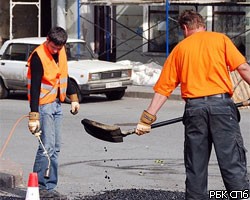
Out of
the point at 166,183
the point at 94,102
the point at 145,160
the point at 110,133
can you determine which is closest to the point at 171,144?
the point at 145,160

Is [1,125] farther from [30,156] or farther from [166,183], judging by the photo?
[166,183]

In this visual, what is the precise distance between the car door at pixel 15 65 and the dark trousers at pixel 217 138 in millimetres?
13179

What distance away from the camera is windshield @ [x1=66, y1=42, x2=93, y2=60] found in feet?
69.0

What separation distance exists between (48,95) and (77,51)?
1185 centimetres

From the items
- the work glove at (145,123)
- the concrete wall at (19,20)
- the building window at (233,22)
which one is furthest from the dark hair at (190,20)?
the concrete wall at (19,20)

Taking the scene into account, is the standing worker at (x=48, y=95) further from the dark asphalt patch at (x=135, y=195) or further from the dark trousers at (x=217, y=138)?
the dark trousers at (x=217, y=138)

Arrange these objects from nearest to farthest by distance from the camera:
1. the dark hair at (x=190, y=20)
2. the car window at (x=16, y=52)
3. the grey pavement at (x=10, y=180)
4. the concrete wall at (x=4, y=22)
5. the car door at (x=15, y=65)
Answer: the dark hair at (x=190, y=20), the grey pavement at (x=10, y=180), the car door at (x=15, y=65), the car window at (x=16, y=52), the concrete wall at (x=4, y=22)

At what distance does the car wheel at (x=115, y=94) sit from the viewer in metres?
21.4

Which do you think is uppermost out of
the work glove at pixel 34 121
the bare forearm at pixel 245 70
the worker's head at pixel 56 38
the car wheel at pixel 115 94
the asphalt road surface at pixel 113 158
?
the worker's head at pixel 56 38

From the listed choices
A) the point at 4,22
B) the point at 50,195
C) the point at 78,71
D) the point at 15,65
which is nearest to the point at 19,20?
the point at 4,22

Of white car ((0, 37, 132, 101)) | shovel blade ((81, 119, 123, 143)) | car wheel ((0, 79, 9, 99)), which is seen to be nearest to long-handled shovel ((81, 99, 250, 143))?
shovel blade ((81, 119, 123, 143))

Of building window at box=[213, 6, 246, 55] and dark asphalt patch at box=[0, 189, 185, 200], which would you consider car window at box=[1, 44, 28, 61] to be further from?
dark asphalt patch at box=[0, 189, 185, 200]

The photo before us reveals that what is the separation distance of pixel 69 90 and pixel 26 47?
36.4 feet

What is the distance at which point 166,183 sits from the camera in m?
10.8
